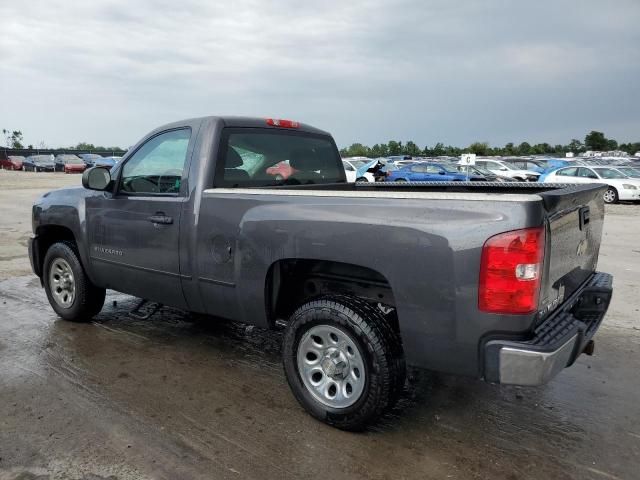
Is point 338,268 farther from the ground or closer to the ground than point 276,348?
farther from the ground

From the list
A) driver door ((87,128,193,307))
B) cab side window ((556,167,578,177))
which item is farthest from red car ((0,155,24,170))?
driver door ((87,128,193,307))

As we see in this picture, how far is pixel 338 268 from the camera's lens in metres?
3.30

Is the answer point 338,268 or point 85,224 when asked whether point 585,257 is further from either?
point 85,224

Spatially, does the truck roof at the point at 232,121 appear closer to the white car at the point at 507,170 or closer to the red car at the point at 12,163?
the white car at the point at 507,170

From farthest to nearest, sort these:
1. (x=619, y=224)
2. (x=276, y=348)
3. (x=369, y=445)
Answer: (x=619, y=224) < (x=276, y=348) < (x=369, y=445)

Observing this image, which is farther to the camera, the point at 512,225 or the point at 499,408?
the point at 499,408

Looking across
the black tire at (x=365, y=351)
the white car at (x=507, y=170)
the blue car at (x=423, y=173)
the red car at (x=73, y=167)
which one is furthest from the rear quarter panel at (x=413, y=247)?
the red car at (x=73, y=167)

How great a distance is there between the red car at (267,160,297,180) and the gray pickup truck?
0.03 m

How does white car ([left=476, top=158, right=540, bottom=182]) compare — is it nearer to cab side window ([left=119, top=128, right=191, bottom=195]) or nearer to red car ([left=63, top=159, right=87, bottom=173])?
cab side window ([left=119, top=128, right=191, bottom=195])

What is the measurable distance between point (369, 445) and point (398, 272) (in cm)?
104

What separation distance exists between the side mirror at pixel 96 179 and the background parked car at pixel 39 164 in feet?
146

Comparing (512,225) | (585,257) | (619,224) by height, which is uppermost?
(512,225)

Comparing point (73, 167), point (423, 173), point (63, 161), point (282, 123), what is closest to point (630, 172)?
point (423, 173)

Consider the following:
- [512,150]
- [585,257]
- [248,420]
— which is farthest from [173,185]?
[512,150]
